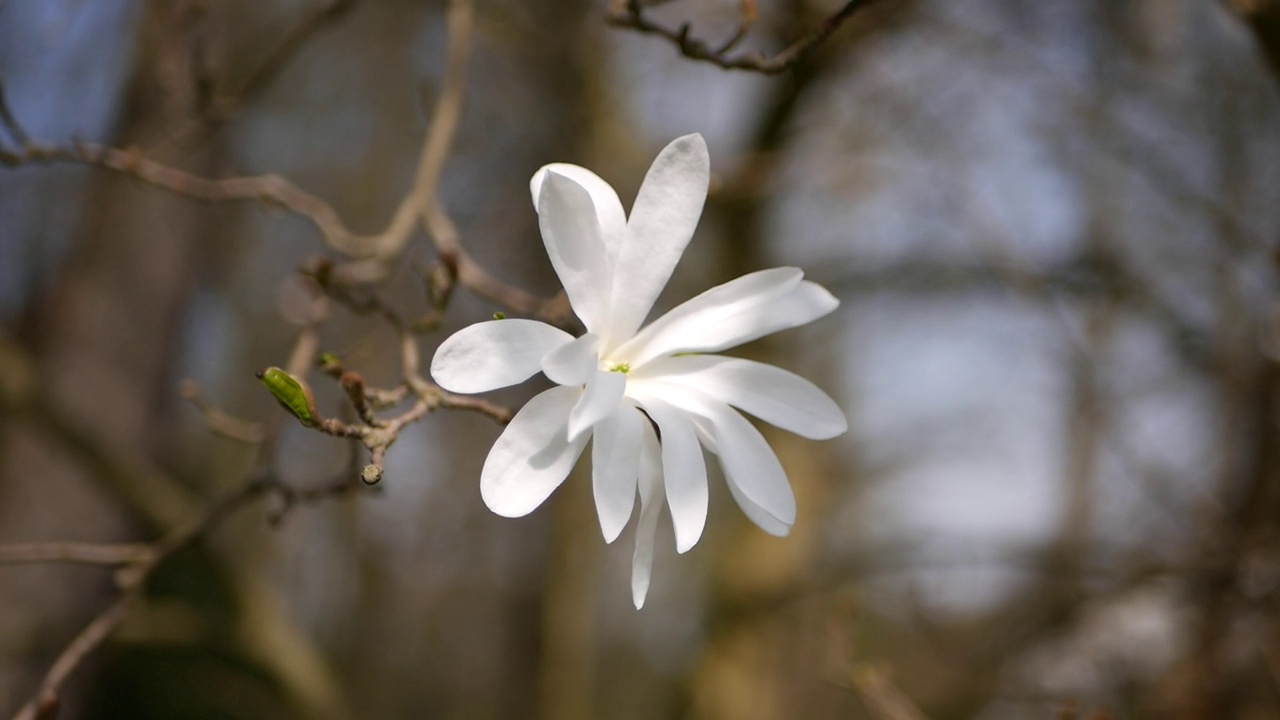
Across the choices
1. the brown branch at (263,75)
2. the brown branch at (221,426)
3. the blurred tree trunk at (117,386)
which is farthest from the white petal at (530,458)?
the blurred tree trunk at (117,386)

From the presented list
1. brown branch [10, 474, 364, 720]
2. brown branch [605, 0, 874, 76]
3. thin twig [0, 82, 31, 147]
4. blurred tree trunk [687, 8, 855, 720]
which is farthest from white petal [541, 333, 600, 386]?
blurred tree trunk [687, 8, 855, 720]

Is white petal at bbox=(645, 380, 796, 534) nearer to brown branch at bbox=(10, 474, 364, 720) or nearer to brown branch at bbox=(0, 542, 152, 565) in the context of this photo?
brown branch at bbox=(10, 474, 364, 720)

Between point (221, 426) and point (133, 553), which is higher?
point (221, 426)

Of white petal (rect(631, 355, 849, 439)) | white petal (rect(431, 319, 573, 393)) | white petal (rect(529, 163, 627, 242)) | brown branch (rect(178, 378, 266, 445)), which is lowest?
brown branch (rect(178, 378, 266, 445))

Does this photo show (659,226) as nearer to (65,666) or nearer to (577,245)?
(577,245)

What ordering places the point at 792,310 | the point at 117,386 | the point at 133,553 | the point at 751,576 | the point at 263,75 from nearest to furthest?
the point at 792,310 < the point at 133,553 < the point at 263,75 < the point at 117,386 < the point at 751,576

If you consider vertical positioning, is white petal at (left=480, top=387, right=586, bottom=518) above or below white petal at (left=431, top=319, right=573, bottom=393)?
below

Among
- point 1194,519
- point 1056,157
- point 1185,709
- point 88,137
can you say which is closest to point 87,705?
point 88,137

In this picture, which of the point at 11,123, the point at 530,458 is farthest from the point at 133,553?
the point at 530,458
